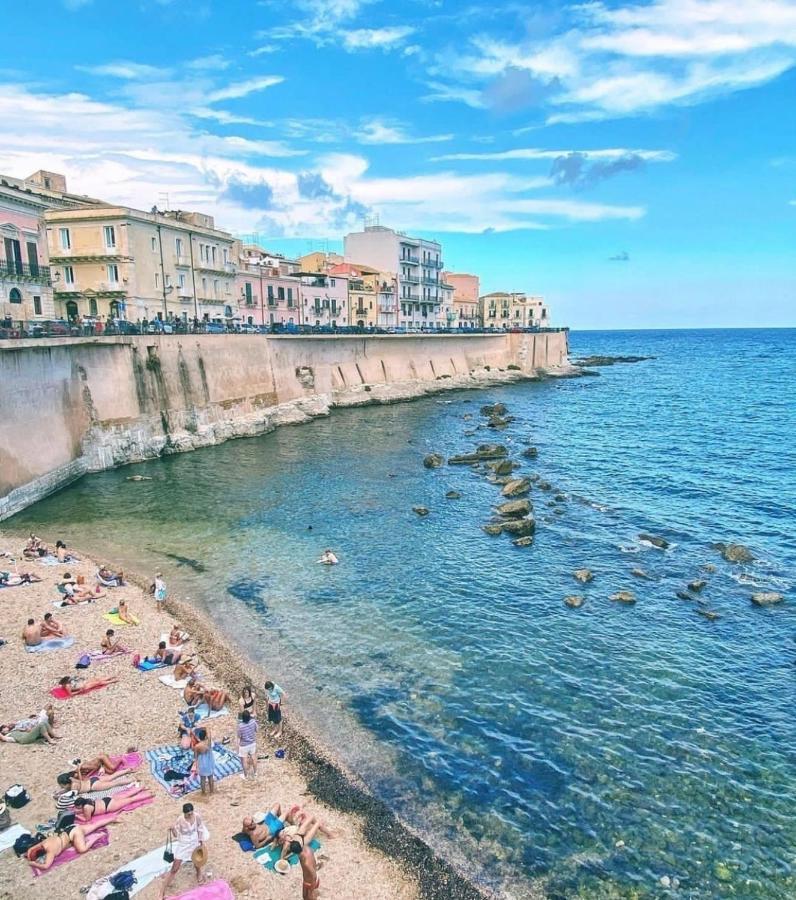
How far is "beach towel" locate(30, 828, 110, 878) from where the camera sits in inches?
404

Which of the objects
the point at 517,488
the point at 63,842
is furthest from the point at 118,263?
the point at 63,842

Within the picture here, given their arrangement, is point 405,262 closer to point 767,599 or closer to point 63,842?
point 767,599

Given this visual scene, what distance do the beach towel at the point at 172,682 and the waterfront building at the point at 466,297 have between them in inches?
4282

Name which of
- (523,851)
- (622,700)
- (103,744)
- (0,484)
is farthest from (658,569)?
(0,484)

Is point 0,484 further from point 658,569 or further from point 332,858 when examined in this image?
point 658,569

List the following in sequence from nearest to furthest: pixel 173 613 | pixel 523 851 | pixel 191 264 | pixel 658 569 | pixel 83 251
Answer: pixel 523 851 → pixel 173 613 → pixel 658 569 → pixel 83 251 → pixel 191 264

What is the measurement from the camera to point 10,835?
10.9 meters

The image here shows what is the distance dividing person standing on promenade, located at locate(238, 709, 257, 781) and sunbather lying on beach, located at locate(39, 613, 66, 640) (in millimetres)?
8240

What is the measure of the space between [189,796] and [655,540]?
20.6 m

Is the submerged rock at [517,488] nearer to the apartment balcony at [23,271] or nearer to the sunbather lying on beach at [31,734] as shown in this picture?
the sunbather lying on beach at [31,734]

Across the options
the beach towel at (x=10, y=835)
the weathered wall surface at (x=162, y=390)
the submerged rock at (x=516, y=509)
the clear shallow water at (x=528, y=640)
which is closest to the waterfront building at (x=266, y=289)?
the weathered wall surface at (x=162, y=390)

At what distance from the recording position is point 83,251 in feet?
157

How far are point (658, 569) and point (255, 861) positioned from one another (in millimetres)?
18050

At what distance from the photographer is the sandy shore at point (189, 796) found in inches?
408
